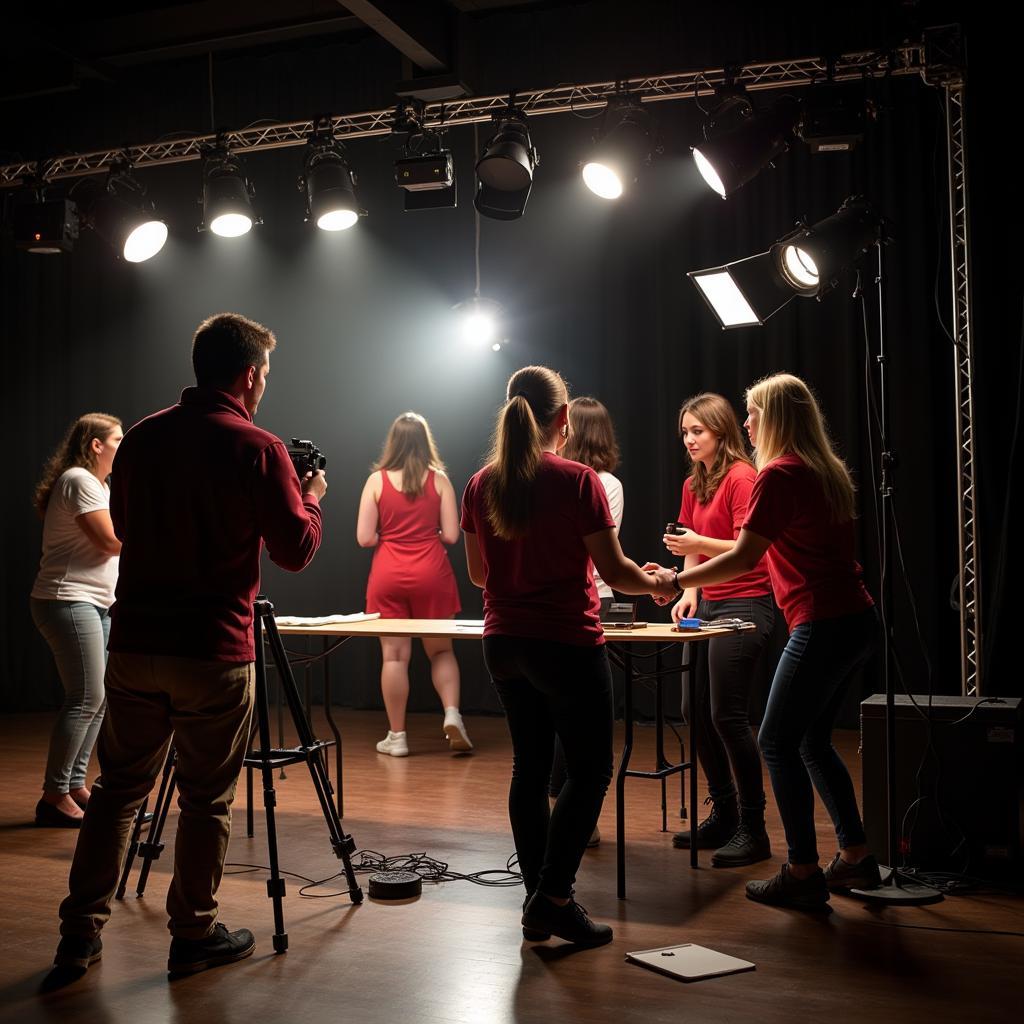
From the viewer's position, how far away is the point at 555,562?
289 centimetres

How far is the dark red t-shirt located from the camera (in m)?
2.71

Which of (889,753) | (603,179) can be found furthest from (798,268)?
(603,179)

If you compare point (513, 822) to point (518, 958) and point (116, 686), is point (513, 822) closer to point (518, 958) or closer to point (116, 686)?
point (518, 958)

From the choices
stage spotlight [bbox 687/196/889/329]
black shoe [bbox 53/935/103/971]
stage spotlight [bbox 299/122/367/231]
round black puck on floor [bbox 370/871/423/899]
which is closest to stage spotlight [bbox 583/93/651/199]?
stage spotlight [bbox 299/122/367/231]

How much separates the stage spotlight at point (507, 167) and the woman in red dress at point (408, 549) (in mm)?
1177

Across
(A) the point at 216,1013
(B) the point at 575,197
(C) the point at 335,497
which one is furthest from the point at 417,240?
(A) the point at 216,1013

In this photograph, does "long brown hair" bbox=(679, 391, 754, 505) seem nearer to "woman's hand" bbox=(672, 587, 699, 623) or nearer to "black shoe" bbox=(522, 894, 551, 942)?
"woman's hand" bbox=(672, 587, 699, 623)

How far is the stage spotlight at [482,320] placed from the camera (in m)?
6.88

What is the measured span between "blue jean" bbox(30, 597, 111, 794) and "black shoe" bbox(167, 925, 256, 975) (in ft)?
5.64

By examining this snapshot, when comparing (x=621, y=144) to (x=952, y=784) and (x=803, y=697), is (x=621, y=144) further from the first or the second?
(x=952, y=784)

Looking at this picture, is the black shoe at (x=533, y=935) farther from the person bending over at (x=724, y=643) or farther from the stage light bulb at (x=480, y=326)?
the stage light bulb at (x=480, y=326)

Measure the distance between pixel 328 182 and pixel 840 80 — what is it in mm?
2653

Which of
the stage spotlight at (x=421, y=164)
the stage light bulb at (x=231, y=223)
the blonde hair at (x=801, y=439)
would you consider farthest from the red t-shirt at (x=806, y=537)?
the stage light bulb at (x=231, y=223)

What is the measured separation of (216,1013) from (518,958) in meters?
0.78
